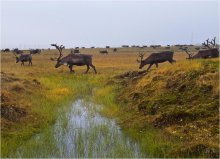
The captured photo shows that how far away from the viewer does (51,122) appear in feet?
44.8

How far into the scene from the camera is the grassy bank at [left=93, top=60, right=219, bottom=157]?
9859mm

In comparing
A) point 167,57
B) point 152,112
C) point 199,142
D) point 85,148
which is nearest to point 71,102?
point 152,112

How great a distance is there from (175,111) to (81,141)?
10.6ft

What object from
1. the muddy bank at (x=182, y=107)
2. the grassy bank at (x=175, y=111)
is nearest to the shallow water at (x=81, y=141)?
the grassy bank at (x=175, y=111)

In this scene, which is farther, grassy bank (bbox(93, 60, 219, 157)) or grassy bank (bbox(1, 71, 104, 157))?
grassy bank (bbox(1, 71, 104, 157))

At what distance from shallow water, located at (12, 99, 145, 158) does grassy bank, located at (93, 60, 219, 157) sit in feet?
1.57

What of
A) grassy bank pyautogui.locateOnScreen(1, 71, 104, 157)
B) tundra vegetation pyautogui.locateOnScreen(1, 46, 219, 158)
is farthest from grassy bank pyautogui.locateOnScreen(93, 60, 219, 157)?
grassy bank pyautogui.locateOnScreen(1, 71, 104, 157)

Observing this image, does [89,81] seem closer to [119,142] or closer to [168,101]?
[168,101]

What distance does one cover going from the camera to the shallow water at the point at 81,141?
32.0 ft

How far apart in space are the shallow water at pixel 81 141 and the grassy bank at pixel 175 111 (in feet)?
1.57

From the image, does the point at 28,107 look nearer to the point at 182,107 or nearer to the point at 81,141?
the point at 81,141

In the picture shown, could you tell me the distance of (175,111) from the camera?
40.3 feet

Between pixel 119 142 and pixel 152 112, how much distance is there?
303 centimetres

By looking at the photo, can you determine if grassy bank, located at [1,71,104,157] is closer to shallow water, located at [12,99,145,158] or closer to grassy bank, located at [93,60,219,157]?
shallow water, located at [12,99,145,158]
